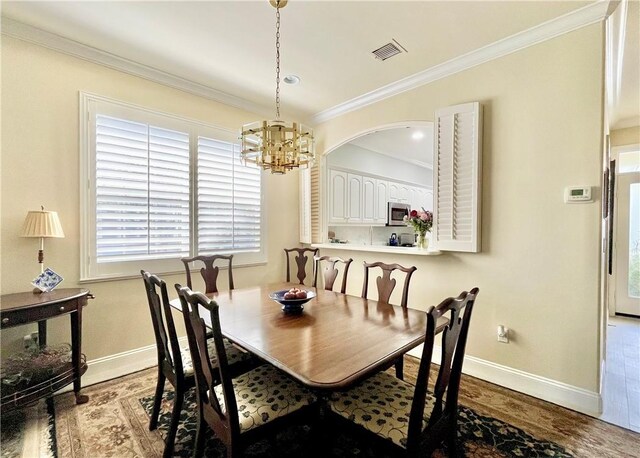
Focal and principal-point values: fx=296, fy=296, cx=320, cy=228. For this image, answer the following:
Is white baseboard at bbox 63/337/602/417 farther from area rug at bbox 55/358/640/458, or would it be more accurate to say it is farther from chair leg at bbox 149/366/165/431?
chair leg at bbox 149/366/165/431

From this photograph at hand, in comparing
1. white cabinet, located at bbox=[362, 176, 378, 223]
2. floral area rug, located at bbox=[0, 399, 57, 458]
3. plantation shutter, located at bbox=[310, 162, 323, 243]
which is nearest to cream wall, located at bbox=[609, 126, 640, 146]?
white cabinet, located at bbox=[362, 176, 378, 223]

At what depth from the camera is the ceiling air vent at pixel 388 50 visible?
8.45 ft

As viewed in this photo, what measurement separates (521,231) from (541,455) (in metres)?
1.59

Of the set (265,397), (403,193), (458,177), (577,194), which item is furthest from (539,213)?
(403,193)

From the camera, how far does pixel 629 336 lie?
3768 millimetres

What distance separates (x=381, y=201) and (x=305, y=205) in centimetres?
212

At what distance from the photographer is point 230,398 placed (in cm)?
133

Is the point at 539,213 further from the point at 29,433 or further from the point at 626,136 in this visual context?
the point at 29,433

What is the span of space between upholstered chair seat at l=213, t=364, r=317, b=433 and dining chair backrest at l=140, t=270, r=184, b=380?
323 millimetres

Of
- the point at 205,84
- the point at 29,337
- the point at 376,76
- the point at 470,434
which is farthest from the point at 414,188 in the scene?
the point at 29,337

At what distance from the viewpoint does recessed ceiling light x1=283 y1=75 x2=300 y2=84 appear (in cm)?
314

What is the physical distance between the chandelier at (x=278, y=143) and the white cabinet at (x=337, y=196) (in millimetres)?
2337

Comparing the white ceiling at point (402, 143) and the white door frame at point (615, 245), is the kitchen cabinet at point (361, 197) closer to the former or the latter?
the white ceiling at point (402, 143)

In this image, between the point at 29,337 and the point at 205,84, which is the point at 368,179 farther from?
the point at 29,337
